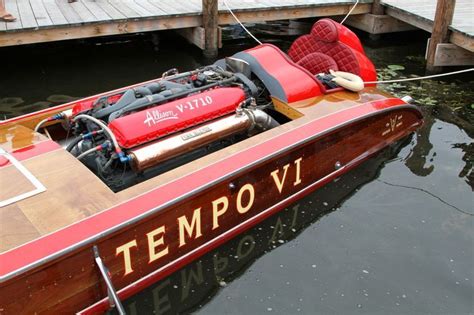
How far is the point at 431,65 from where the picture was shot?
686cm

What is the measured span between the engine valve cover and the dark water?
898 mm

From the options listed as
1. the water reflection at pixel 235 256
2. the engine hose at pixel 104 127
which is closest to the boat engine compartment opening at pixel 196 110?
the engine hose at pixel 104 127

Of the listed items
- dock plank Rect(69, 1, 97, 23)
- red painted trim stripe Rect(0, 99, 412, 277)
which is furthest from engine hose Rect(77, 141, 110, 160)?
dock plank Rect(69, 1, 97, 23)

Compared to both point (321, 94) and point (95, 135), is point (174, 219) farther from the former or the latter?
point (321, 94)

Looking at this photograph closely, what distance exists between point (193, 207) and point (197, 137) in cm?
56

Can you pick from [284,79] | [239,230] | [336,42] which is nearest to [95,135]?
[239,230]

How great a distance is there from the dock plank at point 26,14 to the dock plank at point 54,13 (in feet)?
0.72

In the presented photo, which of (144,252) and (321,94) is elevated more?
(321,94)

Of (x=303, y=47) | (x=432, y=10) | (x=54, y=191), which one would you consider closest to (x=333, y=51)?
(x=303, y=47)

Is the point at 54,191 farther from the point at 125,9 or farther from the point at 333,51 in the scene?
the point at 125,9

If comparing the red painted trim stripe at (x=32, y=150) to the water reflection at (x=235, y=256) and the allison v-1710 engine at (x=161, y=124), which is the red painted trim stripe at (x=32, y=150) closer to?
the allison v-1710 engine at (x=161, y=124)

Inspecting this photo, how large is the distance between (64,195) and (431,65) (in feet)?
18.5

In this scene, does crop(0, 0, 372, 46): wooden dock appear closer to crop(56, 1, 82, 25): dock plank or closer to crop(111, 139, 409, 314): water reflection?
crop(56, 1, 82, 25): dock plank

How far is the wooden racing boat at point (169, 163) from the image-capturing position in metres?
2.57
